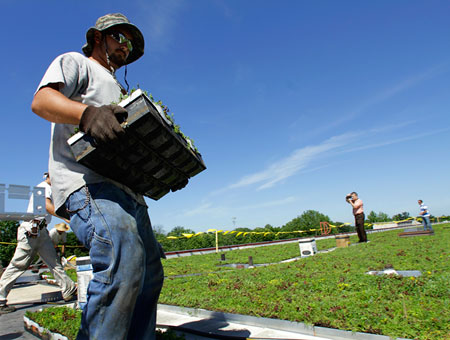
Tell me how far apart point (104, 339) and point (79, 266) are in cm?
276

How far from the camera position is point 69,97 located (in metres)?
1.84

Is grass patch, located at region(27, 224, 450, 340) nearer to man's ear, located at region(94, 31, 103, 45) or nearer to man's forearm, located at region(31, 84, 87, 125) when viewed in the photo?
man's forearm, located at region(31, 84, 87, 125)

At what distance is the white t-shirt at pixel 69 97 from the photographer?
1739 mm

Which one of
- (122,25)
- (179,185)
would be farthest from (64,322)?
(122,25)

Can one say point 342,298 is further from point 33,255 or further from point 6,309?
point 33,255

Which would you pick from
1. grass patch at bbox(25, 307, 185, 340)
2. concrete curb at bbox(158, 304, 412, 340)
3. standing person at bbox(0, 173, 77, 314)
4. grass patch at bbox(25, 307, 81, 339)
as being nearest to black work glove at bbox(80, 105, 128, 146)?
grass patch at bbox(25, 307, 185, 340)

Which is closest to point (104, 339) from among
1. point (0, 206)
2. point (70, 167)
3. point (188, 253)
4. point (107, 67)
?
point (70, 167)

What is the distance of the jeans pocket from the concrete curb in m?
2.00

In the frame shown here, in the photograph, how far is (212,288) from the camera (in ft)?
15.3

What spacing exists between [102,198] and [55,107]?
1.82 feet

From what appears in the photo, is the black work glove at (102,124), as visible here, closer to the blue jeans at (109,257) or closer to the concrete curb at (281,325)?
the blue jeans at (109,257)

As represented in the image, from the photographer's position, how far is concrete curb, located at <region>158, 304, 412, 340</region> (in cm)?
243

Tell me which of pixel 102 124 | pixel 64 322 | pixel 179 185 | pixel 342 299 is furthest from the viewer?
pixel 342 299

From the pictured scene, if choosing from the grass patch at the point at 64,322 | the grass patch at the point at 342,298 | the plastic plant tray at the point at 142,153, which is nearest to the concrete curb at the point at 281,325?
the grass patch at the point at 342,298
